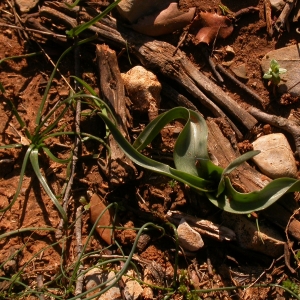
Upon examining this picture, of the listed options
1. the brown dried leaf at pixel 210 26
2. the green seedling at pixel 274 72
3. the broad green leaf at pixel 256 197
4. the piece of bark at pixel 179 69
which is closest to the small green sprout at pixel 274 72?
the green seedling at pixel 274 72

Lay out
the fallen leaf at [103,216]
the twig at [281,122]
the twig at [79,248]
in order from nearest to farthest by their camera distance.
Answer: the twig at [79,248]
the fallen leaf at [103,216]
the twig at [281,122]

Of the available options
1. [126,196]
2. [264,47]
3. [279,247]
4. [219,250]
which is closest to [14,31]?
[126,196]

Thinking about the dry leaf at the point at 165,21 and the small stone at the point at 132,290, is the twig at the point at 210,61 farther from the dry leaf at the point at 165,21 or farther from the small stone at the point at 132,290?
the small stone at the point at 132,290

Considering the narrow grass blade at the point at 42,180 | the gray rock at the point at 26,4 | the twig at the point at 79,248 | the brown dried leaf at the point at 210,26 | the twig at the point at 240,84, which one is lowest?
the twig at the point at 79,248

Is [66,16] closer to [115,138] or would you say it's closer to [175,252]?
[115,138]

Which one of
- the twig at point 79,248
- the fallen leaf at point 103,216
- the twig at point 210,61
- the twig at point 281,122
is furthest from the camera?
the twig at point 210,61

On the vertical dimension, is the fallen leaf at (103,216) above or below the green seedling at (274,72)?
below
